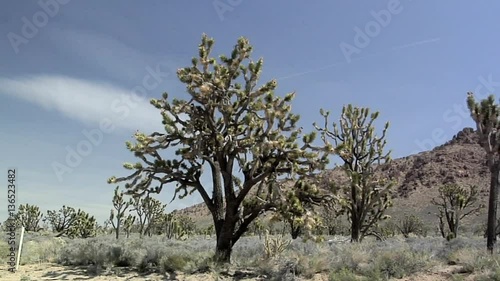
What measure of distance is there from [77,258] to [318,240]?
851 centimetres

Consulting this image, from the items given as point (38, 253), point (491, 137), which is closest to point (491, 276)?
point (491, 137)

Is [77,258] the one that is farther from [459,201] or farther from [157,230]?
[157,230]

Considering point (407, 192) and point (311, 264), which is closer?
point (311, 264)

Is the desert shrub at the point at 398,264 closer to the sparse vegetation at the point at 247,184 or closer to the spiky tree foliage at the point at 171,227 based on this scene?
the sparse vegetation at the point at 247,184

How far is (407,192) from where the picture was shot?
263 feet

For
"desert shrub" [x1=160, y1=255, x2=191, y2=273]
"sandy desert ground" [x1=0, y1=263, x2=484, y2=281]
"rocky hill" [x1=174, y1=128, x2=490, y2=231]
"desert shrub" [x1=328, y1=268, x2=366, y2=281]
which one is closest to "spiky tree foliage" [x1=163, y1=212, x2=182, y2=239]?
"sandy desert ground" [x1=0, y1=263, x2=484, y2=281]

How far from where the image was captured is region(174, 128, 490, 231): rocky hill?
72875 millimetres

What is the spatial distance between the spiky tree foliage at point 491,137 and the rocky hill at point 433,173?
51.5 meters

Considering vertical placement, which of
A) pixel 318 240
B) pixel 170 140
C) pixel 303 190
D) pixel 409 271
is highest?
pixel 170 140

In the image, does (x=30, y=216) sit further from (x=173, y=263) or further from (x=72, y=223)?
(x=173, y=263)

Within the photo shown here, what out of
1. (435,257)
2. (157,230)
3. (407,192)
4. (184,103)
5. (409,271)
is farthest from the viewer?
(407,192)

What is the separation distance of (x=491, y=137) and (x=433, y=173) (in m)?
73.8

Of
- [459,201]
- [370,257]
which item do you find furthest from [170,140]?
[459,201]

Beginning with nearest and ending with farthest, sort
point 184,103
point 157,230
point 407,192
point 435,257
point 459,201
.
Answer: point 435,257, point 184,103, point 459,201, point 157,230, point 407,192
